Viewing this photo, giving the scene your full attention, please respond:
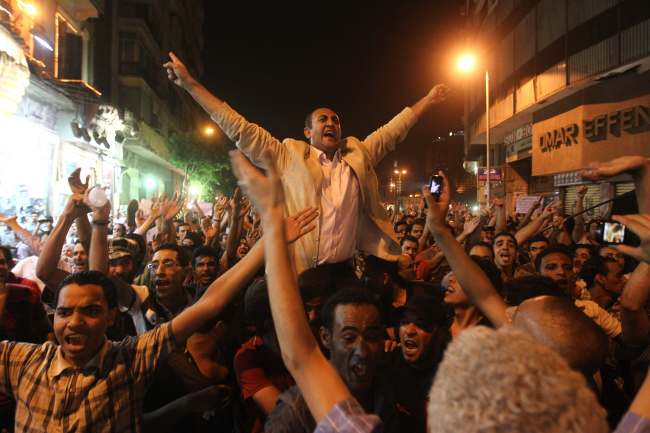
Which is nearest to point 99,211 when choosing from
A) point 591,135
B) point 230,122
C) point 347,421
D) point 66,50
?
point 230,122

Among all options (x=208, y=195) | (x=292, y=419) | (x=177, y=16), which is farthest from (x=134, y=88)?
(x=292, y=419)

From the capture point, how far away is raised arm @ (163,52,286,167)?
3537 mm

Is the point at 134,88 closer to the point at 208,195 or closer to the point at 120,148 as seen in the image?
the point at 120,148

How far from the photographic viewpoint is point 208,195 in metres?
43.0

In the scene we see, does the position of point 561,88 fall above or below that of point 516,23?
below

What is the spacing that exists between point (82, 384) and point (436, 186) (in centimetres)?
210

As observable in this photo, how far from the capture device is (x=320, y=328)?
8.76ft

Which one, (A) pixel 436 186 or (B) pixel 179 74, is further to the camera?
(B) pixel 179 74

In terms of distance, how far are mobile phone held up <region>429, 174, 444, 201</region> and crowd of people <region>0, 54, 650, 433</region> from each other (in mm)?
87

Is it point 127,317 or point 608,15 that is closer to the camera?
point 127,317

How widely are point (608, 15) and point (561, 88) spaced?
2.79 metres

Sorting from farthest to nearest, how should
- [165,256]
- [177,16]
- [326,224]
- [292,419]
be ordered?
[177,16], [165,256], [326,224], [292,419]

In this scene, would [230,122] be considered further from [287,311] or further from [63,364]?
[287,311]

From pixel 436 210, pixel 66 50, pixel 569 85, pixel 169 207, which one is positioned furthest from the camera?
pixel 66 50
